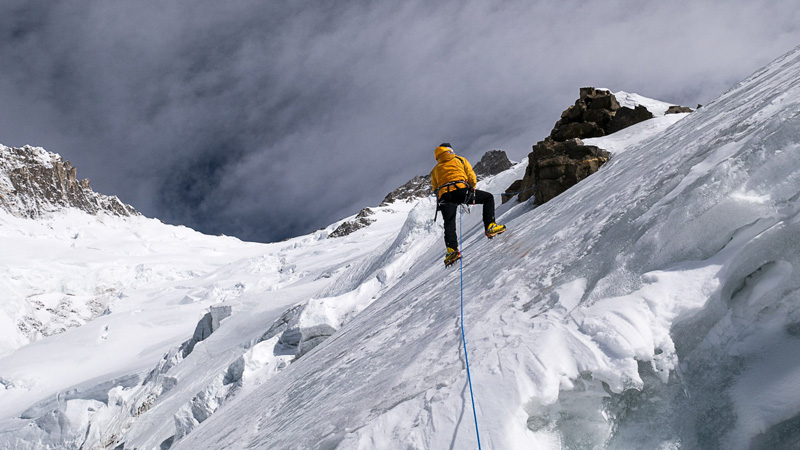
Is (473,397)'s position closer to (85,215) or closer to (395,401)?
(395,401)

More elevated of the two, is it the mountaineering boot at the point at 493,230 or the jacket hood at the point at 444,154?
the jacket hood at the point at 444,154

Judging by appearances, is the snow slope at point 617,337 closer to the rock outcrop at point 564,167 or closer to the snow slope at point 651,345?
the snow slope at point 651,345

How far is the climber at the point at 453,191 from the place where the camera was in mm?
6578

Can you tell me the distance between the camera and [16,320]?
56.6 meters

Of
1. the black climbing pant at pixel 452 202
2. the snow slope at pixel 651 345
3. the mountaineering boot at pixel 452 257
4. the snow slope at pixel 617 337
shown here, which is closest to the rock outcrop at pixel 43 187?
the black climbing pant at pixel 452 202

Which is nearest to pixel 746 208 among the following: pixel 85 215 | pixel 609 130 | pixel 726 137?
pixel 726 137

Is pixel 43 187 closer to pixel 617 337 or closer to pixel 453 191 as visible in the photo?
pixel 453 191

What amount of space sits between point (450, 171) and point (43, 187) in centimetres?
14958

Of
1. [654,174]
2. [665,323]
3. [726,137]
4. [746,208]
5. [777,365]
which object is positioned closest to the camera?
[777,365]

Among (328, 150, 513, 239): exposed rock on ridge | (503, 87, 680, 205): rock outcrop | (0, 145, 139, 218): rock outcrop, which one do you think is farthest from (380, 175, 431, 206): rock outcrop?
(0, 145, 139, 218): rock outcrop

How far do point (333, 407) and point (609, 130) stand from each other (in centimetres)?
1218

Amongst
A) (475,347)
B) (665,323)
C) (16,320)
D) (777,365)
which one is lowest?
(777,365)

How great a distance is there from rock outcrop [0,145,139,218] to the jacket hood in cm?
13432

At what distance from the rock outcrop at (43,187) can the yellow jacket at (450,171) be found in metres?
134
